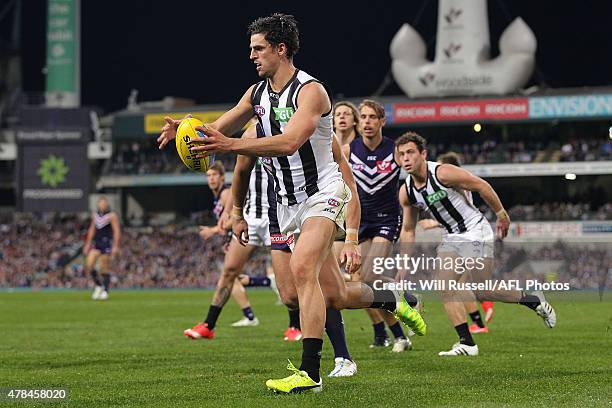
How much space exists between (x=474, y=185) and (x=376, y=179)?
4.91 feet

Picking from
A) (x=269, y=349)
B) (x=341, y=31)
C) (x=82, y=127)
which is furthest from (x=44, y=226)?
(x=269, y=349)

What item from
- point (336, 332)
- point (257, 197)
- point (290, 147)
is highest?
point (290, 147)

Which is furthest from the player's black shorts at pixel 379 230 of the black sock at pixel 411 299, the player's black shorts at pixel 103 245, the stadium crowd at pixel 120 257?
the stadium crowd at pixel 120 257

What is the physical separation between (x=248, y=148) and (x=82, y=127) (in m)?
48.1

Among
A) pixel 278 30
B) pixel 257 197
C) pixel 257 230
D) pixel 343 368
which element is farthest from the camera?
pixel 257 230

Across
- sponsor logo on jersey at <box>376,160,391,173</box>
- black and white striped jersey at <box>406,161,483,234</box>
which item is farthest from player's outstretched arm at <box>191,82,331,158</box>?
sponsor logo on jersey at <box>376,160,391,173</box>

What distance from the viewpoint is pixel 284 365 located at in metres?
8.59

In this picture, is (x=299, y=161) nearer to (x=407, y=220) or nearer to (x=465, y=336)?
(x=465, y=336)

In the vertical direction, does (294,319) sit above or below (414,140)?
below

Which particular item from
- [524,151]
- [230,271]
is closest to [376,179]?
[230,271]

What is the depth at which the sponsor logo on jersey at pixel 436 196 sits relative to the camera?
990 cm

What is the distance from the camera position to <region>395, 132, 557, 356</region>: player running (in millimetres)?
9602

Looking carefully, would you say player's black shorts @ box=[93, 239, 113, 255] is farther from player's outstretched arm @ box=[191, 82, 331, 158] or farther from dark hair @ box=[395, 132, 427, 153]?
player's outstretched arm @ box=[191, 82, 331, 158]

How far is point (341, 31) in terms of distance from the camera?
56125 millimetres
